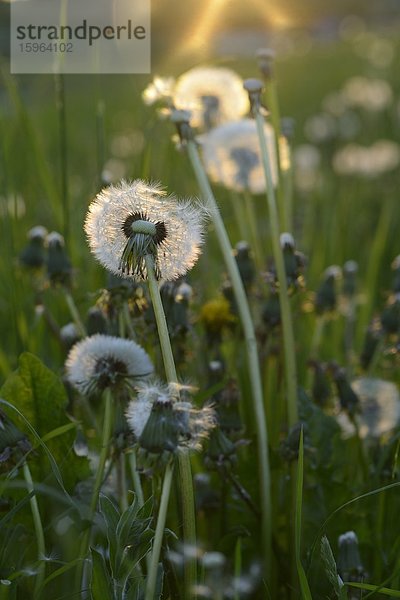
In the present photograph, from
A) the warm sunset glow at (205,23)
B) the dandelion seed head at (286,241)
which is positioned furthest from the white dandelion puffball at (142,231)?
the warm sunset glow at (205,23)

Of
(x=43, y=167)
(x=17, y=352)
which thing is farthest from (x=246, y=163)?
(x=17, y=352)

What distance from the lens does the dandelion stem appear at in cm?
93

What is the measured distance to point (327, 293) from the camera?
1.70 meters

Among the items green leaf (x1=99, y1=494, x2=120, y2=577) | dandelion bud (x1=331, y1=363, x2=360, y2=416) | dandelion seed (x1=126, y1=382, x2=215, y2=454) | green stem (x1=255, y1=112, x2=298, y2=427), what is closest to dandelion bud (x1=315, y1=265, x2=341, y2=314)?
dandelion bud (x1=331, y1=363, x2=360, y2=416)

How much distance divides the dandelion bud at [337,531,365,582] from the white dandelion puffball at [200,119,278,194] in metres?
0.88

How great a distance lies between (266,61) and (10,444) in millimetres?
696

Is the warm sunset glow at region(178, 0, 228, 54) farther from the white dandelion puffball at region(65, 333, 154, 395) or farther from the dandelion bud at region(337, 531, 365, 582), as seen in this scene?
the dandelion bud at region(337, 531, 365, 582)

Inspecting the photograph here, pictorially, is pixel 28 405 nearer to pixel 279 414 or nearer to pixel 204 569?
pixel 204 569

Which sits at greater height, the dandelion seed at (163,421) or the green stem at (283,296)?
the green stem at (283,296)

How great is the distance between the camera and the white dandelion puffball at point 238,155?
1869 mm

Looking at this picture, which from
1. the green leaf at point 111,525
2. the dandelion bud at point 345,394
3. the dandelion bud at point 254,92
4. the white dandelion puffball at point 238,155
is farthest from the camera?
the white dandelion puffball at point 238,155

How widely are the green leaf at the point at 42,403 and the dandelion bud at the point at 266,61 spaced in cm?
57

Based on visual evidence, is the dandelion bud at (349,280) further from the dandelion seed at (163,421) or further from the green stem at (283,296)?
the dandelion seed at (163,421)

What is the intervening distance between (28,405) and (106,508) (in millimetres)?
382
